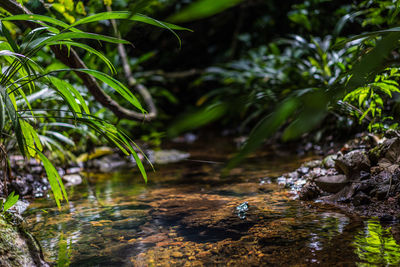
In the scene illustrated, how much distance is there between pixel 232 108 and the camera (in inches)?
22.6

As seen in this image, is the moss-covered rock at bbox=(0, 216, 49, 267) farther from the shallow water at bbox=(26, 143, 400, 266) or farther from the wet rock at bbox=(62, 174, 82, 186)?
the wet rock at bbox=(62, 174, 82, 186)

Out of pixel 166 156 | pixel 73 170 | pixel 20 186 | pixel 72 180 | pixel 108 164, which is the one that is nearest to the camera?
pixel 20 186

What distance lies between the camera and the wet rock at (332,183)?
1.44 meters

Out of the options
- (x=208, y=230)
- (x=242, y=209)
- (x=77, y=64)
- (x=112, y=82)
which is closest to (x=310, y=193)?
(x=242, y=209)

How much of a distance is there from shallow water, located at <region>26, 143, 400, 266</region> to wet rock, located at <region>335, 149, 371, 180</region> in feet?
0.75

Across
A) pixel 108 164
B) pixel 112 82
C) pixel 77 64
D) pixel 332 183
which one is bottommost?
pixel 108 164

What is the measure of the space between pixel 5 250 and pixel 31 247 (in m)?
0.08

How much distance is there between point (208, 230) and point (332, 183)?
0.65 m

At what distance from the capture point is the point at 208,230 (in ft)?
3.76

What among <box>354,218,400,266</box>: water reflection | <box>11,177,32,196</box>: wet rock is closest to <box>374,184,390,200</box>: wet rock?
<box>354,218,400,266</box>: water reflection

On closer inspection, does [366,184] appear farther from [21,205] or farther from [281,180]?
[21,205]

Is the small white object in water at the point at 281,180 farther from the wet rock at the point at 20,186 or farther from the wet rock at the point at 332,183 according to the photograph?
the wet rock at the point at 20,186

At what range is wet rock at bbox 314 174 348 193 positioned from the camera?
1.44m

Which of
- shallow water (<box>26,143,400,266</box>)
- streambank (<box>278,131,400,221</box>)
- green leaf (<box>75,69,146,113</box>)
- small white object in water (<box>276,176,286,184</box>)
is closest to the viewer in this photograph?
shallow water (<box>26,143,400,266</box>)
